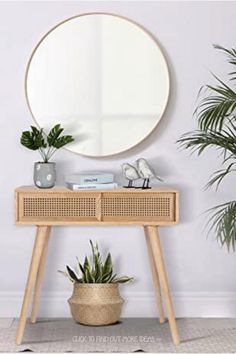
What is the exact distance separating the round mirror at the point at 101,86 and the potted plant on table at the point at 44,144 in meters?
0.20

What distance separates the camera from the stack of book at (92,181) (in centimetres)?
378

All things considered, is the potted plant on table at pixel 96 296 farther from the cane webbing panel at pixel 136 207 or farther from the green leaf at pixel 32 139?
the green leaf at pixel 32 139

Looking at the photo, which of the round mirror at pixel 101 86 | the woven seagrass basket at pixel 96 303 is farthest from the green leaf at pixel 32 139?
the woven seagrass basket at pixel 96 303

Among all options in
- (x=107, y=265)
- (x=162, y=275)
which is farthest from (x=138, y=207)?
(x=107, y=265)

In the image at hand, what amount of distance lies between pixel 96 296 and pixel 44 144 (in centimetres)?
83

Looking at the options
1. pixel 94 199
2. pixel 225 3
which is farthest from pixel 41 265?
pixel 225 3

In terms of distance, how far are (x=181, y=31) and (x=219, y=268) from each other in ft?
4.33

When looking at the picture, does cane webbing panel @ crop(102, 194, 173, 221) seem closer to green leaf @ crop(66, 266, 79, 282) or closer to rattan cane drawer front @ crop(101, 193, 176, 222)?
rattan cane drawer front @ crop(101, 193, 176, 222)

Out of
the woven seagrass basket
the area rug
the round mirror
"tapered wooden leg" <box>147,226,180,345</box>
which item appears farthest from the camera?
the round mirror

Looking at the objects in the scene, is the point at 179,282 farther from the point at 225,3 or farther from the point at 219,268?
the point at 225,3

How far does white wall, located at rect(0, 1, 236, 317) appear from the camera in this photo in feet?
13.6

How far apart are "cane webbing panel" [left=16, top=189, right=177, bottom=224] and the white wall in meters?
0.45

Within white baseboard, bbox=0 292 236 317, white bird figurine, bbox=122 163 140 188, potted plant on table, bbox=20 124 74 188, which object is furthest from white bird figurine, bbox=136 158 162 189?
white baseboard, bbox=0 292 236 317

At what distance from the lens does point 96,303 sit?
3891mm
